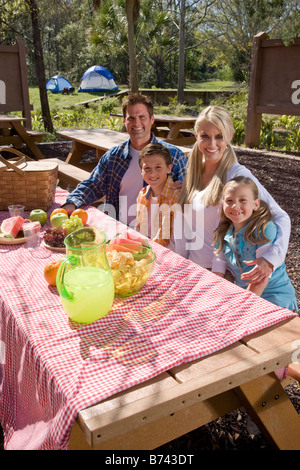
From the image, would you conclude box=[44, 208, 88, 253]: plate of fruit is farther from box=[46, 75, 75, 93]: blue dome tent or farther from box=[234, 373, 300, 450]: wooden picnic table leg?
box=[46, 75, 75, 93]: blue dome tent

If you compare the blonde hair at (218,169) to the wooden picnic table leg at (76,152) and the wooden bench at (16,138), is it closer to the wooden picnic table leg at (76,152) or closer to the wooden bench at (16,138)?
the wooden picnic table leg at (76,152)

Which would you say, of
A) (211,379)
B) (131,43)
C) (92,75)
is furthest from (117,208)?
(92,75)

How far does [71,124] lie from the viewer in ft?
40.8

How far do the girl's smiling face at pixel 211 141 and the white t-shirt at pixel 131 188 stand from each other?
2.59ft

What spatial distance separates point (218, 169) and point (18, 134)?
20.3 feet

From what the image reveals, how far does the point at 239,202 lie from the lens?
76.7 inches

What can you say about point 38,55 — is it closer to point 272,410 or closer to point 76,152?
point 76,152

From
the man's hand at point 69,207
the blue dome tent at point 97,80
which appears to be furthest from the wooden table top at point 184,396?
the blue dome tent at point 97,80

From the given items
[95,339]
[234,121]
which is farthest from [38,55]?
[95,339]

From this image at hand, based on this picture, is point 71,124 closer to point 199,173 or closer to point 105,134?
point 105,134

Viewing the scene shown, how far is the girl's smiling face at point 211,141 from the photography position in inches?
92.1

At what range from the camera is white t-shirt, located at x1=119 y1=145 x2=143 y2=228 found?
3.08 meters

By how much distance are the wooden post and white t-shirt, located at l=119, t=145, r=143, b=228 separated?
5445 mm

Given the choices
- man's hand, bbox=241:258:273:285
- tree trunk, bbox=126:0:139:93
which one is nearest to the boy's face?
man's hand, bbox=241:258:273:285
